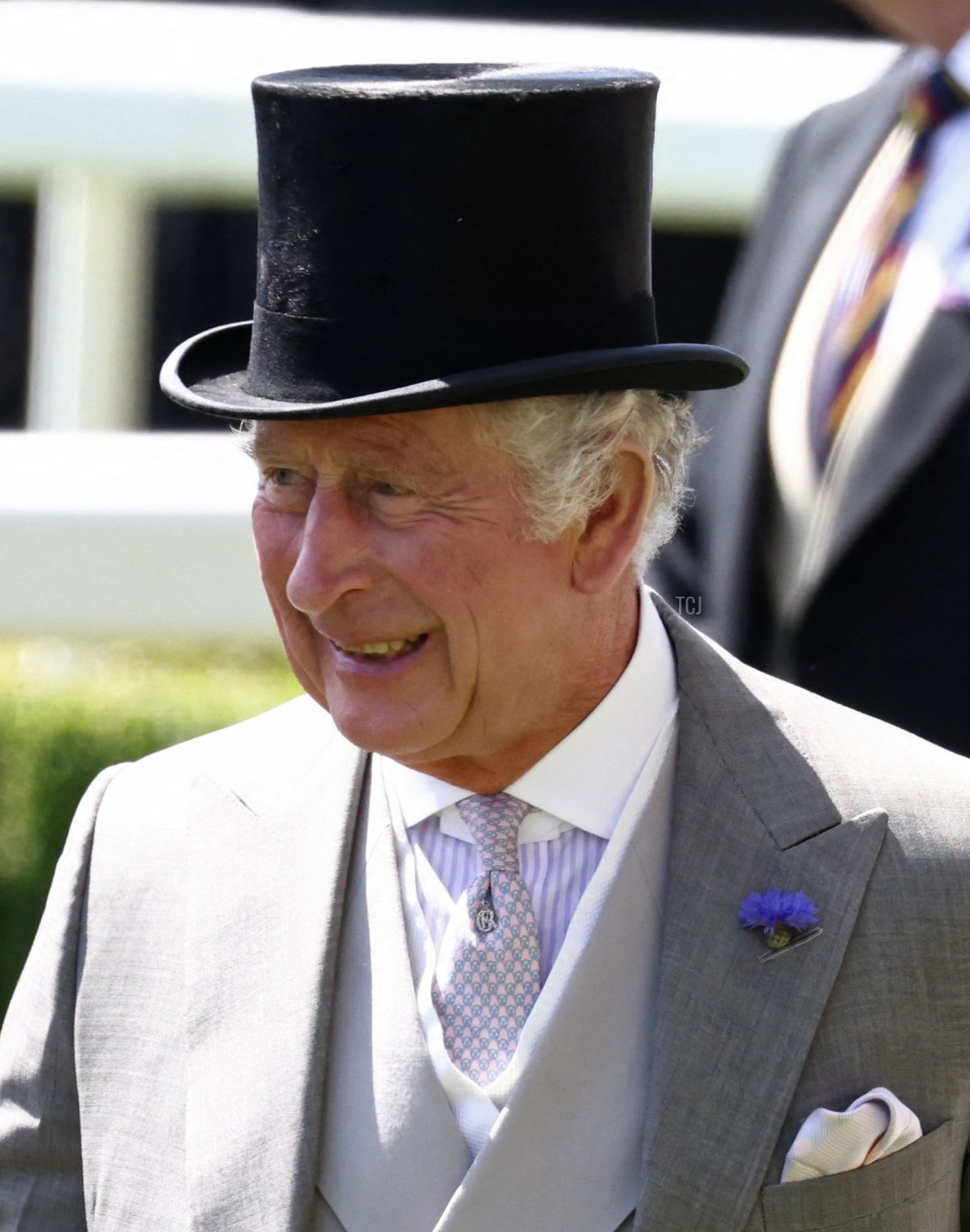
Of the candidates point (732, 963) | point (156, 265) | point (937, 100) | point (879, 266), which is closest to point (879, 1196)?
point (732, 963)

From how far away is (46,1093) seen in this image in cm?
238

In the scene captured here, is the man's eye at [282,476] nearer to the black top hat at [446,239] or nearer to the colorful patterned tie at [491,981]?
the black top hat at [446,239]

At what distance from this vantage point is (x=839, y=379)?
3314 millimetres

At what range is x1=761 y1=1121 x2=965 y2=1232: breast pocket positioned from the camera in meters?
2.12

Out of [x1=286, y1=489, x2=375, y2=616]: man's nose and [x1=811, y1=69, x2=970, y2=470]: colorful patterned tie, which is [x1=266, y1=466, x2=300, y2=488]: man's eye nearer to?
[x1=286, y1=489, x2=375, y2=616]: man's nose

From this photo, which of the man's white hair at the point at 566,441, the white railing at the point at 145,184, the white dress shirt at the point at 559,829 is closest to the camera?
the man's white hair at the point at 566,441

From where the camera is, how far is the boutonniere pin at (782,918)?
7.23 feet

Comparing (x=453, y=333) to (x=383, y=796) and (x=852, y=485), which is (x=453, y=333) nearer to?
(x=383, y=796)

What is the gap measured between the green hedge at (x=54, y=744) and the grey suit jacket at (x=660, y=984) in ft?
7.16

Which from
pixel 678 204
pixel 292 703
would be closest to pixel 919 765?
pixel 292 703

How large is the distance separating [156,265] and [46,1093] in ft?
10.1

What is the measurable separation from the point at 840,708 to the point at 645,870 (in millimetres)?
399

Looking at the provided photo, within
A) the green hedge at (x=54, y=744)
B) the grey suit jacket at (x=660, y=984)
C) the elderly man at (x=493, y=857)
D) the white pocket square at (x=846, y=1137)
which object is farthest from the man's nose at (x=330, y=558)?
the green hedge at (x=54, y=744)

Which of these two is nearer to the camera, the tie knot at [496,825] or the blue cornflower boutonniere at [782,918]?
the blue cornflower boutonniere at [782,918]
